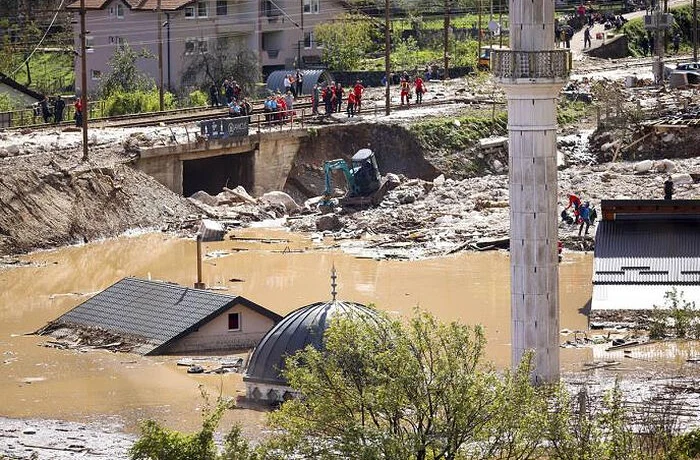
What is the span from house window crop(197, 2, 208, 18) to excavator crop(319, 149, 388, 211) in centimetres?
2453

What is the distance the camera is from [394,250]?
187 ft

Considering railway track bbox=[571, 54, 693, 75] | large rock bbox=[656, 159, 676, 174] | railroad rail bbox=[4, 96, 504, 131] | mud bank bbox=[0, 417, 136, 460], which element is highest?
railway track bbox=[571, 54, 693, 75]

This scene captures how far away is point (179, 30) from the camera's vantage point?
281 ft

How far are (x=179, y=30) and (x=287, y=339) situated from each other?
5035 cm

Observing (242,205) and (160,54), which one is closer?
(242,205)

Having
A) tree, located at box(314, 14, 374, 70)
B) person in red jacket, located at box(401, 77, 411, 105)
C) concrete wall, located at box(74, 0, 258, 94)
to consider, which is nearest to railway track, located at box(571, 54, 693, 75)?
tree, located at box(314, 14, 374, 70)

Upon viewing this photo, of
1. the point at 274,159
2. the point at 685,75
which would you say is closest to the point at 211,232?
the point at 274,159

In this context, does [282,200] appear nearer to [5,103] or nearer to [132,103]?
[132,103]

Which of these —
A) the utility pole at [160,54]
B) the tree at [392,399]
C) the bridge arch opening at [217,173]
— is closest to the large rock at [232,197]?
the bridge arch opening at [217,173]

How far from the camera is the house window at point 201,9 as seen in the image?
284 ft

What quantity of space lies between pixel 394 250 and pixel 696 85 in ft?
82.8

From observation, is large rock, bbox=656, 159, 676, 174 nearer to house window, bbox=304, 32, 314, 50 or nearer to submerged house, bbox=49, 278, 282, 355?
submerged house, bbox=49, 278, 282, 355

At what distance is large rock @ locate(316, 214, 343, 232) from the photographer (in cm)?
6091

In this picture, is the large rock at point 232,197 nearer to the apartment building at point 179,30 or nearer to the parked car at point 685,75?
the apartment building at point 179,30
